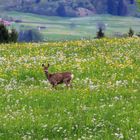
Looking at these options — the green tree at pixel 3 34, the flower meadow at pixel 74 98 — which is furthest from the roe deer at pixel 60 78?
the green tree at pixel 3 34

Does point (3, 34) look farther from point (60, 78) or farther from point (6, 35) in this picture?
point (60, 78)

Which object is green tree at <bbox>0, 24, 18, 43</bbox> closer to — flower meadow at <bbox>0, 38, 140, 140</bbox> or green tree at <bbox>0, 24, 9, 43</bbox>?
green tree at <bbox>0, 24, 9, 43</bbox>

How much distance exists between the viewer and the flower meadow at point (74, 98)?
52.4 feet

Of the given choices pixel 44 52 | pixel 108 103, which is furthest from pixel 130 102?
pixel 44 52

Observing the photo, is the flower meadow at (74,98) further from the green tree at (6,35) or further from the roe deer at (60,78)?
the green tree at (6,35)

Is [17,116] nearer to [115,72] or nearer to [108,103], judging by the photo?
[108,103]

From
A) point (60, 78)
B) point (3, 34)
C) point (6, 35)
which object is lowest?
point (6, 35)

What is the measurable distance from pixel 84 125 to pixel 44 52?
18769mm

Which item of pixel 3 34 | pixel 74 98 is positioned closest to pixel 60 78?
pixel 74 98

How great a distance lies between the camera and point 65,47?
36.3 metres

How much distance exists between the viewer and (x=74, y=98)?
19.6 meters

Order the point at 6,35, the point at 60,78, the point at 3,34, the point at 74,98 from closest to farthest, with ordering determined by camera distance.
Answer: the point at 74,98 < the point at 60,78 < the point at 3,34 < the point at 6,35

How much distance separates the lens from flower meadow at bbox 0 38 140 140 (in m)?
16.0

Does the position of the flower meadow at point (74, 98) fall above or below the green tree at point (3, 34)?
above
